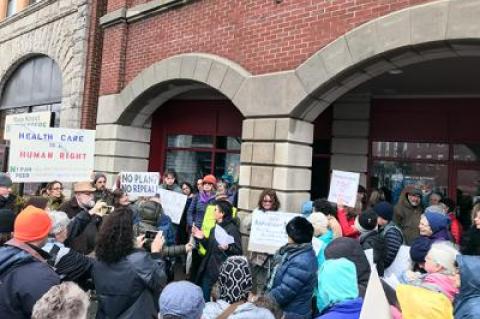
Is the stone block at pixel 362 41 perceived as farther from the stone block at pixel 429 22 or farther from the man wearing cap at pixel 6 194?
the man wearing cap at pixel 6 194

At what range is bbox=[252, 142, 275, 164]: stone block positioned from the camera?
723 centimetres

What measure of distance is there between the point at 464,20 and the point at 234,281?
4.42m

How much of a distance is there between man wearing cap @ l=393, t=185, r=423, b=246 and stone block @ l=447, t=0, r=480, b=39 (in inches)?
93.7

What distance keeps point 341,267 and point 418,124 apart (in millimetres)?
7563

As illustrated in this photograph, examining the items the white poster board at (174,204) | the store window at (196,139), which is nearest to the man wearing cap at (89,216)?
the white poster board at (174,204)

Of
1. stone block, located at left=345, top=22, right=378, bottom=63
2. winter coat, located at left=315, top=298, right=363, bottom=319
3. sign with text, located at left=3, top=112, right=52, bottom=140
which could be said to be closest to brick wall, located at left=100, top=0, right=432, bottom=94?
stone block, located at left=345, top=22, right=378, bottom=63

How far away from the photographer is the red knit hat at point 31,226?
3.11 m

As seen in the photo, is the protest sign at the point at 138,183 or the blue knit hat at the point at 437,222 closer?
the blue knit hat at the point at 437,222

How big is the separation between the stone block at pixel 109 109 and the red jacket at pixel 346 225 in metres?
6.18

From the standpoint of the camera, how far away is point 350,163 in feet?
32.3

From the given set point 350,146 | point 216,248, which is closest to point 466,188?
point 350,146

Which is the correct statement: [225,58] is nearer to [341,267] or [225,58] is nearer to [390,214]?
[390,214]

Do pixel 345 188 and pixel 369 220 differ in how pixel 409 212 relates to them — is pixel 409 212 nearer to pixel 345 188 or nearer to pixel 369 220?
pixel 345 188

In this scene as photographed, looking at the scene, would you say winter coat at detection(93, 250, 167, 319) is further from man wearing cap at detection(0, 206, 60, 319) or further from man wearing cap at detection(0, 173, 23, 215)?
man wearing cap at detection(0, 173, 23, 215)
